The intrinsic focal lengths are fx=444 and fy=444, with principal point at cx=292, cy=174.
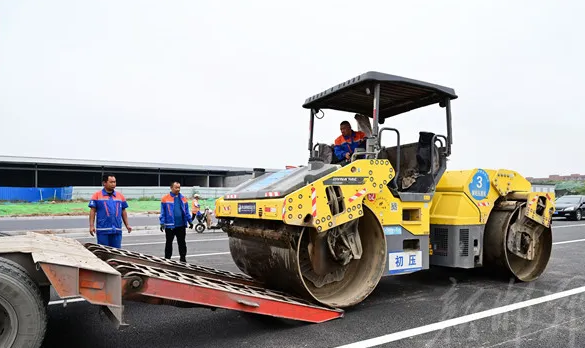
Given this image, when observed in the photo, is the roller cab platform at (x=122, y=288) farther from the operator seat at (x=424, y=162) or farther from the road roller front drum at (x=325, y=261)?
the operator seat at (x=424, y=162)

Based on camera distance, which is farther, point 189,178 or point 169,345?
point 189,178

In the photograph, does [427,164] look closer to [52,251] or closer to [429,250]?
[429,250]

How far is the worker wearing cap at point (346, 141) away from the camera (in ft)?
19.3

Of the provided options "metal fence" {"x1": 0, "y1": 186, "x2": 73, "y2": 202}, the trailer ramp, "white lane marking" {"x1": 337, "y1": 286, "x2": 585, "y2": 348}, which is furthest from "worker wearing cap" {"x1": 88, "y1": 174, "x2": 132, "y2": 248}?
"metal fence" {"x1": 0, "y1": 186, "x2": 73, "y2": 202}

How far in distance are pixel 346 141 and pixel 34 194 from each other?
3063 cm

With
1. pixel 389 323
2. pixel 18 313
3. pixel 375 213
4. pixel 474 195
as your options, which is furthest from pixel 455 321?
pixel 18 313

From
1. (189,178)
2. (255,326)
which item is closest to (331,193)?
(255,326)

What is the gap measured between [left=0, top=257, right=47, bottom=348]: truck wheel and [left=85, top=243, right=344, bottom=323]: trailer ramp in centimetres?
58

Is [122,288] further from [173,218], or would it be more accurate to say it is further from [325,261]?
[173,218]

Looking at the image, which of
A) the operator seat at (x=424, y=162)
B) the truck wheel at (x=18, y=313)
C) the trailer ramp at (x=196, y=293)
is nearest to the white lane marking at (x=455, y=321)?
the trailer ramp at (x=196, y=293)

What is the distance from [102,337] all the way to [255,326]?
140 centimetres

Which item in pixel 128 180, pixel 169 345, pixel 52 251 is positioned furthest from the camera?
pixel 128 180

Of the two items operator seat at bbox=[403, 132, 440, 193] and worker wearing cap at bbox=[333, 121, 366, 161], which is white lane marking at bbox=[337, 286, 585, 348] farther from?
worker wearing cap at bbox=[333, 121, 366, 161]

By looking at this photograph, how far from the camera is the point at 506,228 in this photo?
6.04 m
